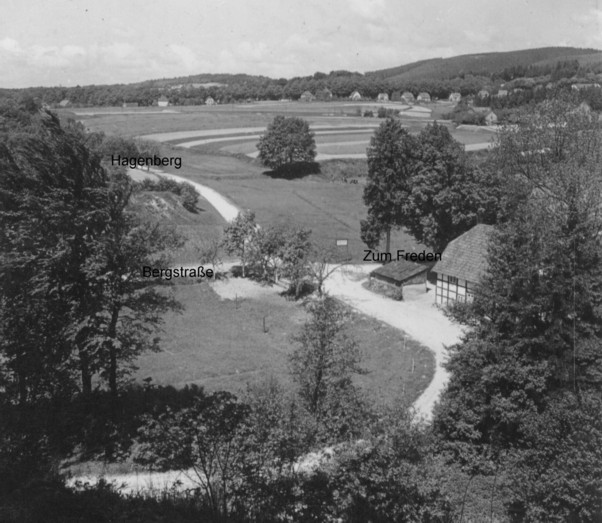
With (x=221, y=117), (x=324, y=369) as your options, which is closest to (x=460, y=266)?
(x=324, y=369)

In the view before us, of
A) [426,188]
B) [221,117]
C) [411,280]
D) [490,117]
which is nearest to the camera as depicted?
[411,280]

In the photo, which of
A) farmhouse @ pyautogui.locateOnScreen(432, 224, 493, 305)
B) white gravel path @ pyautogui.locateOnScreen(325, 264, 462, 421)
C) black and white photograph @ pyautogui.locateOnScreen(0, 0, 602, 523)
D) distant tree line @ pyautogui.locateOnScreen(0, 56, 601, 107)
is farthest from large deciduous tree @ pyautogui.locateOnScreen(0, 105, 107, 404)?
distant tree line @ pyautogui.locateOnScreen(0, 56, 601, 107)

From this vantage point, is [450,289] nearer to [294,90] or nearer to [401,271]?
[401,271]

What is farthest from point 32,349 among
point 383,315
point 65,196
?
point 383,315

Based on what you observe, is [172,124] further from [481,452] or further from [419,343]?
[481,452]

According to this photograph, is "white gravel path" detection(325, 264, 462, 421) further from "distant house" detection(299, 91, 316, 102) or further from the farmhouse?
"distant house" detection(299, 91, 316, 102)

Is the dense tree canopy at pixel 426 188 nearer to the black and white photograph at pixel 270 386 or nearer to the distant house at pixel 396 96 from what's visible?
the black and white photograph at pixel 270 386
